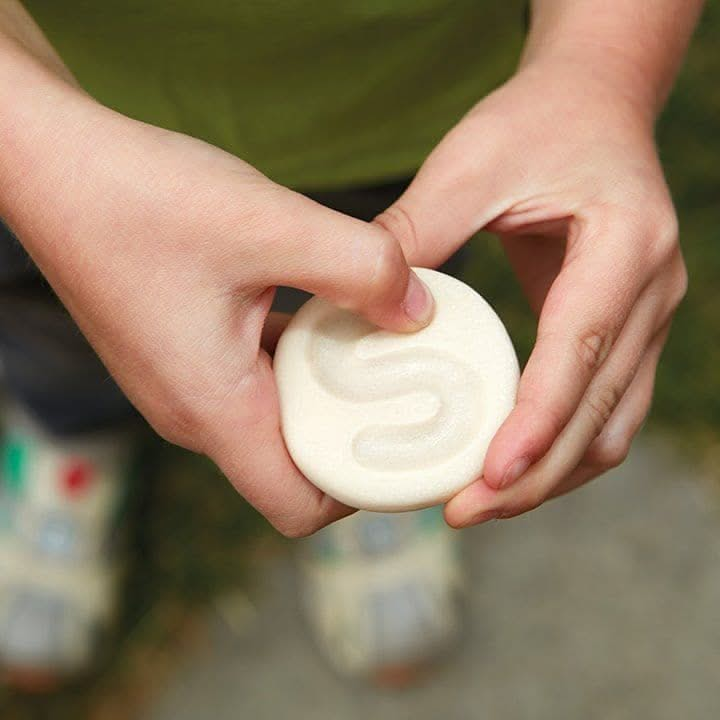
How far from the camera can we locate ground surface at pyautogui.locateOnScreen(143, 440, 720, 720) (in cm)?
149

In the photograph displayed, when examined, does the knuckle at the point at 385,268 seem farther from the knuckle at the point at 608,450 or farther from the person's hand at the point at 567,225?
the knuckle at the point at 608,450

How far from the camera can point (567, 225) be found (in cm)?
87

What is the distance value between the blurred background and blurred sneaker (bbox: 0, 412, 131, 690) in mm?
56

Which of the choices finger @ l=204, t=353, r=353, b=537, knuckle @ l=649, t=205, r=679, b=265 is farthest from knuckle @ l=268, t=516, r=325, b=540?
knuckle @ l=649, t=205, r=679, b=265

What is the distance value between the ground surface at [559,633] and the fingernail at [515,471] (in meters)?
0.83

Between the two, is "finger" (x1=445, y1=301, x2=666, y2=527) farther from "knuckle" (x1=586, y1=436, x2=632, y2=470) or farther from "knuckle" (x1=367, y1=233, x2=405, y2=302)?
"knuckle" (x1=367, y1=233, x2=405, y2=302)

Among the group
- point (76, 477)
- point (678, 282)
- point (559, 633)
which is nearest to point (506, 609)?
point (559, 633)

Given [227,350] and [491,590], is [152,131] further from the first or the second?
[491,590]

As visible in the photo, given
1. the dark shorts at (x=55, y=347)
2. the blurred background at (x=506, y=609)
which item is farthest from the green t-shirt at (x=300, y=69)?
the blurred background at (x=506, y=609)

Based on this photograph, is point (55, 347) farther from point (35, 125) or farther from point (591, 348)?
point (591, 348)

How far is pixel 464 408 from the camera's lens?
2.62ft

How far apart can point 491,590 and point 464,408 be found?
0.85 meters

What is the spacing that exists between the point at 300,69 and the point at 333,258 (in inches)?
13.7

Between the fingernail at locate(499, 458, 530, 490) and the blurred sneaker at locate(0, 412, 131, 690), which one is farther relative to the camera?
the blurred sneaker at locate(0, 412, 131, 690)
